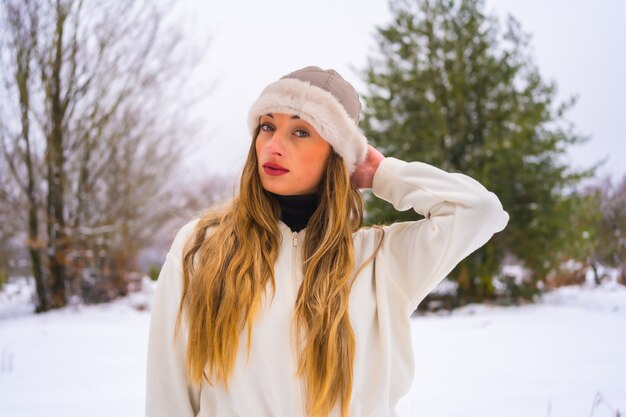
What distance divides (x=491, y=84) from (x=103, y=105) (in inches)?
273

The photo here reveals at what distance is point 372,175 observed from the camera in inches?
69.4

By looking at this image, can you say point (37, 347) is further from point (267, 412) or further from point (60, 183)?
point (267, 412)

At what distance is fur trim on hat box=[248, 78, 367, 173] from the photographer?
5.20 feet

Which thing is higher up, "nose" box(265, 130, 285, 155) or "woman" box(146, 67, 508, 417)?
"nose" box(265, 130, 285, 155)

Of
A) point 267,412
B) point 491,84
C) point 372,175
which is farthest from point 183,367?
point 491,84

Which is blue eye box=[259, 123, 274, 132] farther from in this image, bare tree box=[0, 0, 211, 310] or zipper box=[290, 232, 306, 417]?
bare tree box=[0, 0, 211, 310]

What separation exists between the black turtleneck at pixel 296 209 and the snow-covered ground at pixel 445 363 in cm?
191

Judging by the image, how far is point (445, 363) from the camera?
14.2 ft

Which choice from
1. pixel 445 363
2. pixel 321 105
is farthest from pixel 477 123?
pixel 321 105

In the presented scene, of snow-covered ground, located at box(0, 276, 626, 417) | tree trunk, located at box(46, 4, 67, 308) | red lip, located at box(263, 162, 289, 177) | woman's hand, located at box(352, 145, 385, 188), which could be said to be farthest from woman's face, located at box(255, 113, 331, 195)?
tree trunk, located at box(46, 4, 67, 308)

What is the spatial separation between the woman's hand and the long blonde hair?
9 cm

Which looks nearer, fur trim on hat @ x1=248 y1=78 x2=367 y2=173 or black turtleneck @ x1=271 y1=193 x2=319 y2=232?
fur trim on hat @ x1=248 y1=78 x2=367 y2=173

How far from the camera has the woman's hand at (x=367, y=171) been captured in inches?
69.6

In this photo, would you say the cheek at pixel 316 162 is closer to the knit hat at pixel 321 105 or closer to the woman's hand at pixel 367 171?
the knit hat at pixel 321 105
